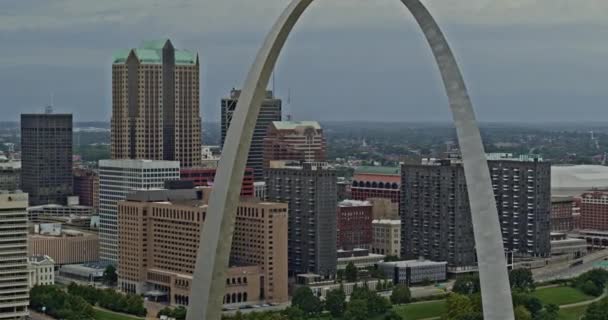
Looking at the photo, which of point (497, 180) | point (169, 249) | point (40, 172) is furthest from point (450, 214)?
point (40, 172)

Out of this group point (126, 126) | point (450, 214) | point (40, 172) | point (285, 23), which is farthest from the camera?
point (40, 172)

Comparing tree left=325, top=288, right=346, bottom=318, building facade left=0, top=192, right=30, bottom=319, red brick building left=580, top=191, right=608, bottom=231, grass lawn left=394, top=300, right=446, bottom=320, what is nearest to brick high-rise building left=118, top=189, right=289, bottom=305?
tree left=325, top=288, right=346, bottom=318

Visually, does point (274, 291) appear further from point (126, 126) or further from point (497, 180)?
point (126, 126)

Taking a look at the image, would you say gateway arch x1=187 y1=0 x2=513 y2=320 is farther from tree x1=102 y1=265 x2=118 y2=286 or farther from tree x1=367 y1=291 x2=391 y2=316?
tree x1=102 y1=265 x2=118 y2=286

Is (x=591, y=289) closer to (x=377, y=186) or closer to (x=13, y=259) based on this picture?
(x=13, y=259)

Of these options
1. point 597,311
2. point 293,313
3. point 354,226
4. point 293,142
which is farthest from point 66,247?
point 597,311

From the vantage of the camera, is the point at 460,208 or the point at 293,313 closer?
the point at 293,313
